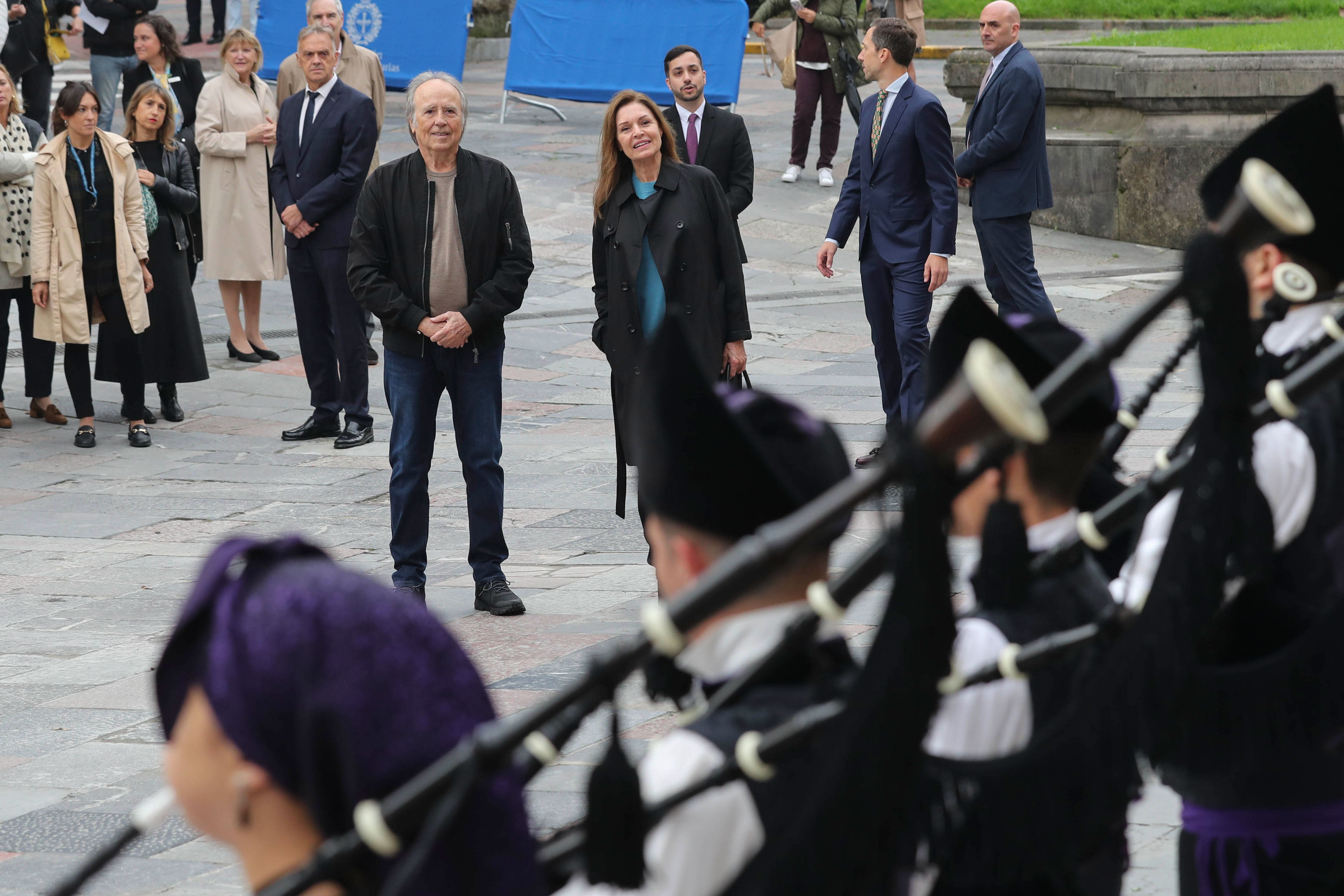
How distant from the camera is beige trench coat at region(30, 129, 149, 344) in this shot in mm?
8609

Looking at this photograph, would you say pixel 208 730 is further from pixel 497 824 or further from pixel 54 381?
pixel 54 381

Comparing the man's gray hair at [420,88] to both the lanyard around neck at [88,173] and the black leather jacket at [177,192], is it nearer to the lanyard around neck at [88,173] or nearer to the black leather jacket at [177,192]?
the lanyard around neck at [88,173]

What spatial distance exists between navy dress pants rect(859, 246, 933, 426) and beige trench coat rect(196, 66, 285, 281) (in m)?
4.07

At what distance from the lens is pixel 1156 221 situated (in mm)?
13000

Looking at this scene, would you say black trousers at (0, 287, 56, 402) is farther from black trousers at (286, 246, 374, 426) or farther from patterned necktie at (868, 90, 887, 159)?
patterned necktie at (868, 90, 887, 159)

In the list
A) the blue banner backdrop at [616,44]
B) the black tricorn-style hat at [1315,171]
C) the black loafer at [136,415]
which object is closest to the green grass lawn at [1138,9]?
the blue banner backdrop at [616,44]

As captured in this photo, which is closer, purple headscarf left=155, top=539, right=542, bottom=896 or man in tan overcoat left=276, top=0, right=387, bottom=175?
purple headscarf left=155, top=539, right=542, bottom=896

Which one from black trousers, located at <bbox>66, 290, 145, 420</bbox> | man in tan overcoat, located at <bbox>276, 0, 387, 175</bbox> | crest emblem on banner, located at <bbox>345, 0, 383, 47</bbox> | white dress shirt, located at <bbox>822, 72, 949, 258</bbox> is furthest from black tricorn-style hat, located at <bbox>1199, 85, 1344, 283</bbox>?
crest emblem on banner, located at <bbox>345, 0, 383, 47</bbox>

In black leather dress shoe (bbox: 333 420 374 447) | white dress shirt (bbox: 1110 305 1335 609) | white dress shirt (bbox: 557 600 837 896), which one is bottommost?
black leather dress shoe (bbox: 333 420 374 447)

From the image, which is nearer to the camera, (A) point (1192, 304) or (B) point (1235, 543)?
(A) point (1192, 304)

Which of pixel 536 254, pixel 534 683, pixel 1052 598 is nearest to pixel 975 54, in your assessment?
pixel 536 254

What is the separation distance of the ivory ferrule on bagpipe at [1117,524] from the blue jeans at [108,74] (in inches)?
Result: 525

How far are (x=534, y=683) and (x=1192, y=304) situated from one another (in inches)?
146

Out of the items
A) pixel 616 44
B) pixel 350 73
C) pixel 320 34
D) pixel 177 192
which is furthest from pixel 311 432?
pixel 616 44
